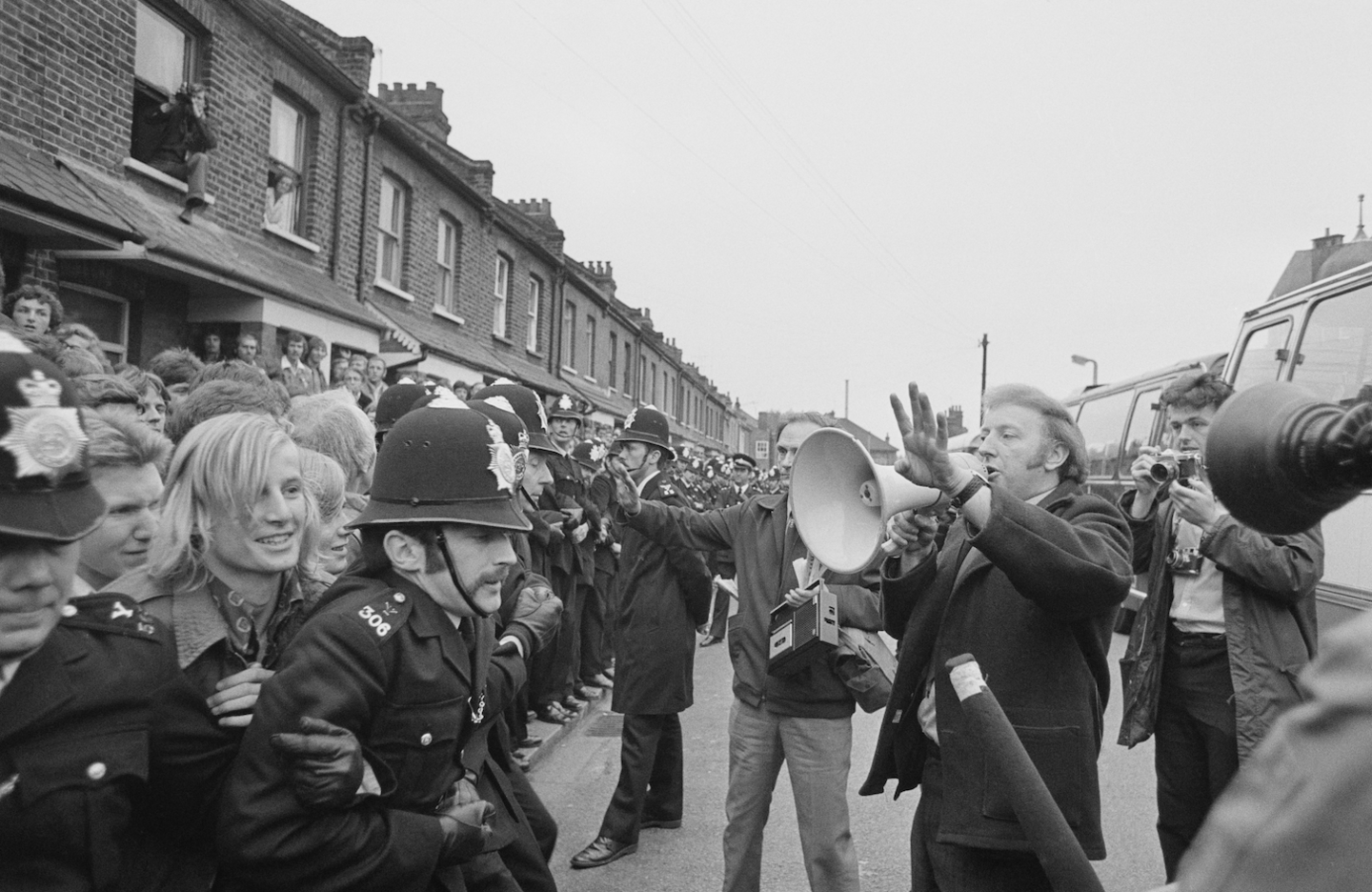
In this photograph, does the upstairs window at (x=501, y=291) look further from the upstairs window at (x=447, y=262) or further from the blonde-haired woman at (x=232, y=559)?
the blonde-haired woman at (x=232, y=559)

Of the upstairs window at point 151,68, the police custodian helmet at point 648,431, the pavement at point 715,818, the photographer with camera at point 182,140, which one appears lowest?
the pavement at point 715,818

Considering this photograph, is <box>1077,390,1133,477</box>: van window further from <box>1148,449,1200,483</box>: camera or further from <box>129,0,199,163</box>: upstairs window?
<box>129,0,199,163</box>: upstairs window

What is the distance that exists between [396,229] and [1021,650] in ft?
48.4

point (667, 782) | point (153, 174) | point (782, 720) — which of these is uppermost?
point (153, 174)

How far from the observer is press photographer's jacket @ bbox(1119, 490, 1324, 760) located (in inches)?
136

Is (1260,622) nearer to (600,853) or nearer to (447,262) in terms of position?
(600,853)

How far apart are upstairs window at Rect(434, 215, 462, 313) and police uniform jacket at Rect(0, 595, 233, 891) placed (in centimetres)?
1611

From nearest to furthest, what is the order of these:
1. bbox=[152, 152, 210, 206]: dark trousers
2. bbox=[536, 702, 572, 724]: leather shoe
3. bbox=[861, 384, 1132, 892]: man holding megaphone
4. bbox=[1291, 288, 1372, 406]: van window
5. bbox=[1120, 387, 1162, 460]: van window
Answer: bbox=[861, 384, 1132, 892]: man holding megaphone, bbox=[1291, 288, 1372, 406]: van window, bbox=[536, 702, 572, 724]: leather shoe, bbox=[152, 152, 210, 206]: dark trousers, bbox=[1120, 387, 1162, 460]: van window

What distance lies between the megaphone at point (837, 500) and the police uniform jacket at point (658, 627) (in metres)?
2.08

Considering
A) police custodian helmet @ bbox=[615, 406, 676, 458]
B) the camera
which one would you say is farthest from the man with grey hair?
police custodian helmet @ bbox=[615, 406, 676, 458]

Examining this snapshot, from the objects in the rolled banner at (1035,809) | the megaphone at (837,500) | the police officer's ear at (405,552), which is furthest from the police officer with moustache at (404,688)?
the rolled banner at (1035,809)

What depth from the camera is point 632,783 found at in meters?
5.00

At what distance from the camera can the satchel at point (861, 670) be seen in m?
3.78

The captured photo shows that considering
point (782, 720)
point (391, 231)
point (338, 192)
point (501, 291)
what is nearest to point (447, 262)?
point (391, 231)
